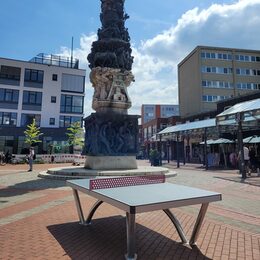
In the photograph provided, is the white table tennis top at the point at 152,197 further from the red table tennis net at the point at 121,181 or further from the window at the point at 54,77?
the window at the point at 54,77

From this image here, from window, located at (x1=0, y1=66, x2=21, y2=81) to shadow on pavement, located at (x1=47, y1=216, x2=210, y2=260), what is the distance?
140 feet

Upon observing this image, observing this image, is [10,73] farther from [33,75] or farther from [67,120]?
[67,120]

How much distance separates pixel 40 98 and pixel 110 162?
33.6 metres

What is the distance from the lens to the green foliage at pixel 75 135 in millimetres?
42100

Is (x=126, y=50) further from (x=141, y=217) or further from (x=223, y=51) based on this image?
(x=223, y=51)

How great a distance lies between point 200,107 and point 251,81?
13367 millimetres

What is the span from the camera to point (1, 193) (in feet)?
32.2

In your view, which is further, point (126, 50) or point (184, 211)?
point (126, 50)

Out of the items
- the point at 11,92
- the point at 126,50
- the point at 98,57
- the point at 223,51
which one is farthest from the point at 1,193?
the point at 223,51

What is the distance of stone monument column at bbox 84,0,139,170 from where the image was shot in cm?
1512

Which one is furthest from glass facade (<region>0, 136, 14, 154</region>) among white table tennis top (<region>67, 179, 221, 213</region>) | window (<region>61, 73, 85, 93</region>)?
white table tennis top (<region>67, 179, 221, 213</region>)

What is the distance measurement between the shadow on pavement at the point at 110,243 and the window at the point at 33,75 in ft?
140

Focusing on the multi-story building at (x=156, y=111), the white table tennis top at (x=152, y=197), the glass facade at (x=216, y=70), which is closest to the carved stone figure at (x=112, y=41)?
the white table tennis top at (x=152, y=197)

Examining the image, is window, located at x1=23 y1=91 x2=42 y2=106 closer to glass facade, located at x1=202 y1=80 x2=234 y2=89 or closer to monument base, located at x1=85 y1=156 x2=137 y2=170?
glass facade, located at x1=202 y1=80 x2=234 y2=89
